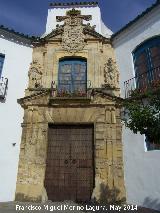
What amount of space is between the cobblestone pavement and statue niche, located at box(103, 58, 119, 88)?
15.3 ft

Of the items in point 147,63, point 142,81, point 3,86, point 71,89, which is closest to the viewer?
point 142,81

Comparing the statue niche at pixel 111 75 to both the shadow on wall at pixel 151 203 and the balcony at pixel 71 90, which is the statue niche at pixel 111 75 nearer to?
the balcony at pixel 71 90

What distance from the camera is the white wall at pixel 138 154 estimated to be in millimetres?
8430

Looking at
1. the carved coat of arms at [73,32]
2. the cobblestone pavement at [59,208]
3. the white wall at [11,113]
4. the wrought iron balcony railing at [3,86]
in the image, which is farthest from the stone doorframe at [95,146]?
Result: the carved coat of arms at [73,32]

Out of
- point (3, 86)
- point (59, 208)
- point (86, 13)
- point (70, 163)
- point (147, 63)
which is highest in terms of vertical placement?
point (86, 13)

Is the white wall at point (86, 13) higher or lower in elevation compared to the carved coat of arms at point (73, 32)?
higher

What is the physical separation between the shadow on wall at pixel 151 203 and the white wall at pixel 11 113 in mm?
4422

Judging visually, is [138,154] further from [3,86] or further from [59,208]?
[3,86]

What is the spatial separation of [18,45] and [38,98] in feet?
9.13

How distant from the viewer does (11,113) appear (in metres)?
10.2

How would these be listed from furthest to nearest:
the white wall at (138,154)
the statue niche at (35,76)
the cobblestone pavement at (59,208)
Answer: the statue niche at (35,76) < the white wall at (138,154) < the cobblestone pavement at (59,208)

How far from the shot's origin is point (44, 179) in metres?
9.52

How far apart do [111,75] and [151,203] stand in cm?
507

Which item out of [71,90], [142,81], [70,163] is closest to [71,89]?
[71,90]
